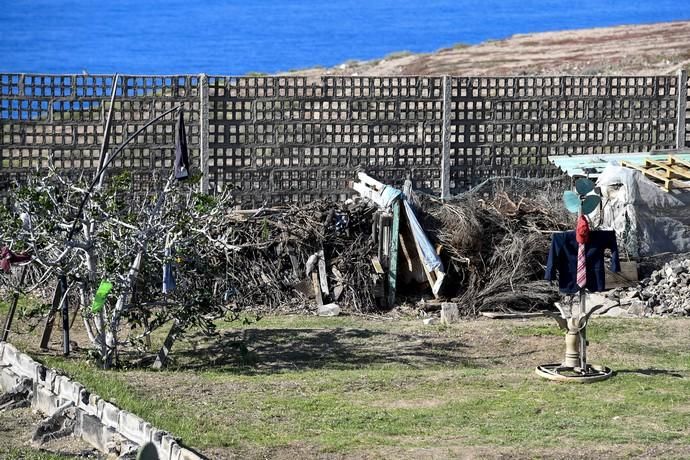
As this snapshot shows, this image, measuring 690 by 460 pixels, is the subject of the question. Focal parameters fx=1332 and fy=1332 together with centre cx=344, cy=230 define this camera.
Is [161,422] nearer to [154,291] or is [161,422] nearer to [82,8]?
[154,291]

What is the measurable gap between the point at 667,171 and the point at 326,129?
508cm

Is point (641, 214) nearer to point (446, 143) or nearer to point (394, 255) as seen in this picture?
point (394, 255)

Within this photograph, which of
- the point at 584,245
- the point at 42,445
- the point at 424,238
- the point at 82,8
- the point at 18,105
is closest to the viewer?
the point at 42,445

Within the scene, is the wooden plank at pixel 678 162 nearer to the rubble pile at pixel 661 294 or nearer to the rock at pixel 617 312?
the rubble pile at pixel 661 294

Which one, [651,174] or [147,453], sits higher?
[651,174]

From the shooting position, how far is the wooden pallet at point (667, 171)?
1786 cm

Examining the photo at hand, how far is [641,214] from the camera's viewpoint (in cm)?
1780

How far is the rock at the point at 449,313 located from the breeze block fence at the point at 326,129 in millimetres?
4272

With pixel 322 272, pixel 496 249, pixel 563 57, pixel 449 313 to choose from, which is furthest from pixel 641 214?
pixel 563 57

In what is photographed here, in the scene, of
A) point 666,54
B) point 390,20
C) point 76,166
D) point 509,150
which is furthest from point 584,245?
point 390,20

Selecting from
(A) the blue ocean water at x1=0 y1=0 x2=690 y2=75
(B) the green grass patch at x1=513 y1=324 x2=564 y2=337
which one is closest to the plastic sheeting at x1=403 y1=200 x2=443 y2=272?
(B) the green grass patch at x1=513 y1=324 x2=564 y2=337

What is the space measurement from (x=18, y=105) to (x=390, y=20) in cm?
11277

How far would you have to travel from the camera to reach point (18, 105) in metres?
19.4

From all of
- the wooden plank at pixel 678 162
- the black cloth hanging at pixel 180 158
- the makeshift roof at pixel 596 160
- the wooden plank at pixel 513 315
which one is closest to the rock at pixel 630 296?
the wooden plank at pixel 513 315
